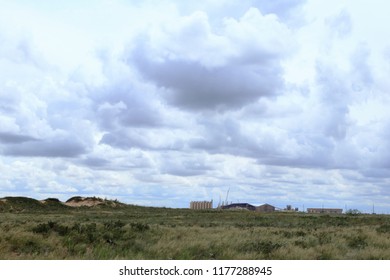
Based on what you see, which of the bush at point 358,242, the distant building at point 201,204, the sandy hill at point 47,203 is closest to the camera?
the bush at point 358,242

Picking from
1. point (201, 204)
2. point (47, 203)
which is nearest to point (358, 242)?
point (47, 203)

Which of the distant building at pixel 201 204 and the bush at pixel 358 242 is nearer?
the bush at pixel 358 242

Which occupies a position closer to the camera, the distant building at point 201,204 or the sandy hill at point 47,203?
the sandy hill at point 47,203

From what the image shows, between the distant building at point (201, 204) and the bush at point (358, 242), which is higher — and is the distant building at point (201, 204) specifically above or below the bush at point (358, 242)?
above

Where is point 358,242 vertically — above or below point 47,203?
below

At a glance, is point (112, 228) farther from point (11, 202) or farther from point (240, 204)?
point (240, 204)

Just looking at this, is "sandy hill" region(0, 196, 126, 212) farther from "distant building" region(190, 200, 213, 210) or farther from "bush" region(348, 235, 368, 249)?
"bush" region(348, 235, 368, 249)

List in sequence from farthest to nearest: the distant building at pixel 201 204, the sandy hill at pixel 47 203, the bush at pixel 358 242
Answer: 1. the distant building at pixel 201 204
2. the sandy hill at pixel 47 203
3. the bush at pixel 358 242

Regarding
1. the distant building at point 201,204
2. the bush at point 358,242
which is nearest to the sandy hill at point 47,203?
the distant building at point 201,204

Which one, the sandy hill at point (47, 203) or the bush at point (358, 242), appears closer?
the bush at point (358, 242)

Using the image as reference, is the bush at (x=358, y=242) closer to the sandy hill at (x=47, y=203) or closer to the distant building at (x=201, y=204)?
the sandy hill at (x=47, y=203)

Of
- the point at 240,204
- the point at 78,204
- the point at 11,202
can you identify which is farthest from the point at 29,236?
the point at 240,204

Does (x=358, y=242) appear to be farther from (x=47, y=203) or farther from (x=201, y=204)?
(x=201, y=204)

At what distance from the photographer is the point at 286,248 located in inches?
600
